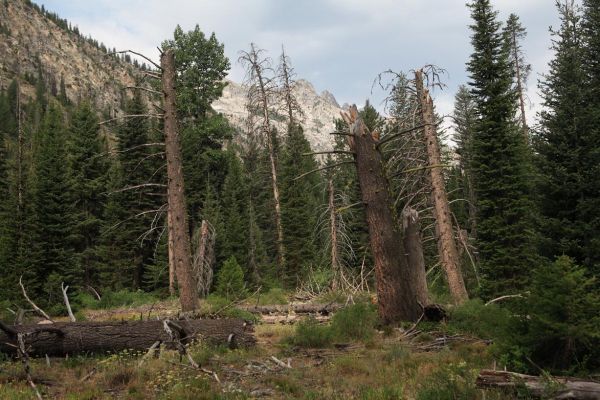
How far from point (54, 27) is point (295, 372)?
664 ft

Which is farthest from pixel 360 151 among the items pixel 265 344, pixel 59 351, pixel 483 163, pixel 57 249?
pixel 57 249

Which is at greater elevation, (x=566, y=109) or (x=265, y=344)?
(x=566, y=109)

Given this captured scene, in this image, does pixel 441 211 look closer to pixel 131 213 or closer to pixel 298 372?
pixel 298 372

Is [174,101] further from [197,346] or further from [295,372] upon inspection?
[295,372]

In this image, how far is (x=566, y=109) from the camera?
53.4 ft

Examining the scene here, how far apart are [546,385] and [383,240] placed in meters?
5.55

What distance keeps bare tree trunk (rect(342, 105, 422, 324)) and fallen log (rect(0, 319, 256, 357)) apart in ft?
10.4

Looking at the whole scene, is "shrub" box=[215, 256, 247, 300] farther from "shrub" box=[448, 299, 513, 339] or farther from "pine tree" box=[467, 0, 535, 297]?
"shrub" box=[448, 299, 513, 339]

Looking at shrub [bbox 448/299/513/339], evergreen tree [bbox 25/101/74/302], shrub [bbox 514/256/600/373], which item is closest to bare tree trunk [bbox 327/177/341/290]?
shrub [bbox 448/299/513/339]

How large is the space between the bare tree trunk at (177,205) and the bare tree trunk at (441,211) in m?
8.03

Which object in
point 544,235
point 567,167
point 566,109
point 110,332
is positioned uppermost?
point 566,109

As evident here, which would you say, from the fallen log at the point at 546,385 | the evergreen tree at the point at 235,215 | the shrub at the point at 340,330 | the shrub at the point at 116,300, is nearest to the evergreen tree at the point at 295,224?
the evergreen tree at the point at 235,215

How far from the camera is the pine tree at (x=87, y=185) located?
35688mm

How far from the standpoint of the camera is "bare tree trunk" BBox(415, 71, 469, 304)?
1495 cm
